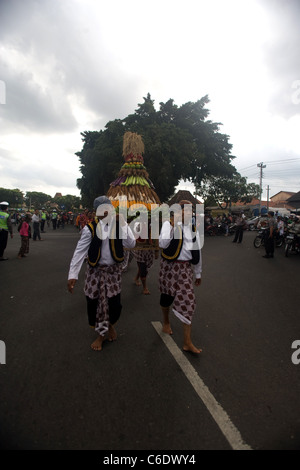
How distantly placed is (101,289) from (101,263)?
0.32m

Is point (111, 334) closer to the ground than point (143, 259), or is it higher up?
closer to the ground

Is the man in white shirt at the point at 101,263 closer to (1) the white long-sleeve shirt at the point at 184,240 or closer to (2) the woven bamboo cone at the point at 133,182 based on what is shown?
(1) the white long-sleeve shirt at the point at 184,240

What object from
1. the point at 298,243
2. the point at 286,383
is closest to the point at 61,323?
the point at 286,383

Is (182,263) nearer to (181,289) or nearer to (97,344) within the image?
(181,289)

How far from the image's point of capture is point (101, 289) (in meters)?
3.01

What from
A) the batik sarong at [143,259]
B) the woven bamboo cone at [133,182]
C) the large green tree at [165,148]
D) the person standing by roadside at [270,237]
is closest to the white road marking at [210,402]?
the batik sarong at [143,259]

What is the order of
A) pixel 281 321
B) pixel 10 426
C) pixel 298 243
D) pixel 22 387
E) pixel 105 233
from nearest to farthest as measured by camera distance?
pixel 10 426 → pixel 22 387 → pixel 105 233 → pixel 281 321 → pixel 298 243

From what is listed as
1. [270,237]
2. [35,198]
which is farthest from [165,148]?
[35,198]

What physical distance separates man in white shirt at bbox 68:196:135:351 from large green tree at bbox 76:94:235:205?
12843mm

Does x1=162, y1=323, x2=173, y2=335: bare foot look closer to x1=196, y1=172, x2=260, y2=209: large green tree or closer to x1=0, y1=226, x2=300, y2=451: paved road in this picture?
x1=0, y1=226, x2=300, y2=451: paved road

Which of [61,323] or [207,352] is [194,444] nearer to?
[207,352]

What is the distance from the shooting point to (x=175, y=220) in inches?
124

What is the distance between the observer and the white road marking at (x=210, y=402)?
6.07 feet
